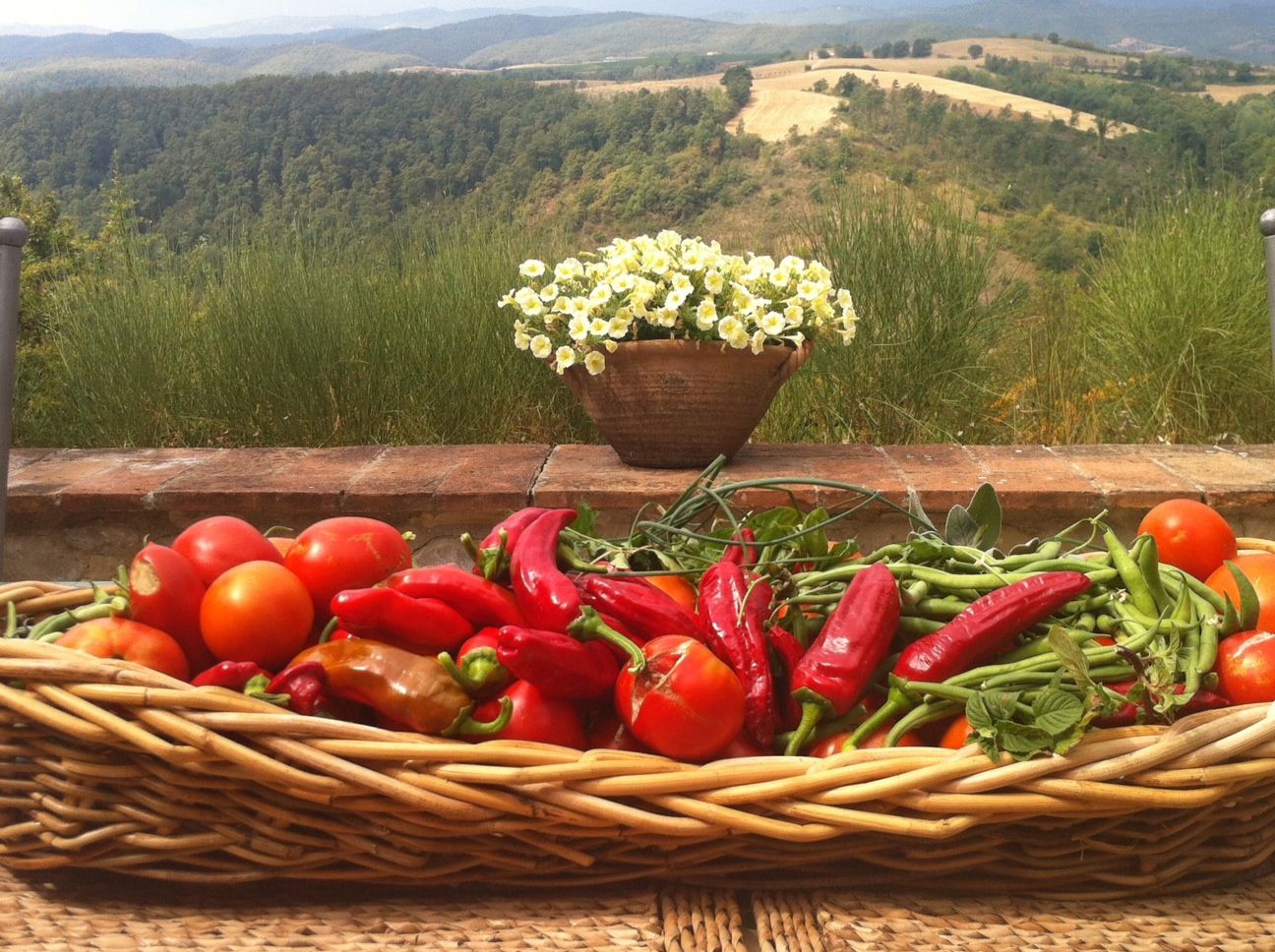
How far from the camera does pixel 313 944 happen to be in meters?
0.82

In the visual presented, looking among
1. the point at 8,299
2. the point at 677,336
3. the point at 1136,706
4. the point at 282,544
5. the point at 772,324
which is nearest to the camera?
the point at 1136,706

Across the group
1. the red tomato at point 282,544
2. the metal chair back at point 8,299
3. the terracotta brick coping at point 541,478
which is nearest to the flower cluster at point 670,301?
the terracotta brick coping at point 541,478

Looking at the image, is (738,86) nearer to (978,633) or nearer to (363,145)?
(363,145)

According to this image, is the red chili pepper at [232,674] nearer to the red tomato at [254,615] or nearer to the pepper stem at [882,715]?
the red tomato at [254,615]

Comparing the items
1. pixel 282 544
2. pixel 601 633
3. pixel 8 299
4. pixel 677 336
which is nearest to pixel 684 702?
pixel 601 633

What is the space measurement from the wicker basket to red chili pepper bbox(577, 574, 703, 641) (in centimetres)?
18

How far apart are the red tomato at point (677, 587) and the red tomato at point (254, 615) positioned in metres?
0.32

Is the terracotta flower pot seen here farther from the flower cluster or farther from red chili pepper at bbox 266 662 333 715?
red chili pepper at bbox 266 662 333 715

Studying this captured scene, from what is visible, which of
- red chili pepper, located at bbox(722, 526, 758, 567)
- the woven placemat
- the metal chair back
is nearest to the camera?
the woven placemat

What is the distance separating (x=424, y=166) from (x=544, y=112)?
12.4 ft

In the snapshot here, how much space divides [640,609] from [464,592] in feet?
0.53

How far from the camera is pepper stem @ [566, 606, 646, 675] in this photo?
0.95 metres

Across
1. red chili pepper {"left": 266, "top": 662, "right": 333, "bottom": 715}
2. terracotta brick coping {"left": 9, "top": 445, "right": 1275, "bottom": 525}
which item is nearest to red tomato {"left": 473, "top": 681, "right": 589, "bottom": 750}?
red chili pepper {"left": 266, "top": 662, "right": 333, "bottom": 715}

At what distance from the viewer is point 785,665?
1.04 metres
